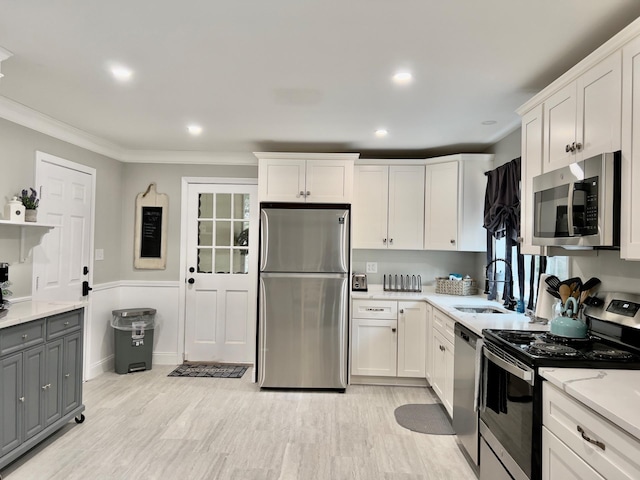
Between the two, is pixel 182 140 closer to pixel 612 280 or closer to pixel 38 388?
pixel 38 388

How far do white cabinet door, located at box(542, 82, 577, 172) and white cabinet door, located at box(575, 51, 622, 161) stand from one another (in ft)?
0.17

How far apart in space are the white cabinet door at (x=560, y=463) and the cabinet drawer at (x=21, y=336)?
9.23 ft

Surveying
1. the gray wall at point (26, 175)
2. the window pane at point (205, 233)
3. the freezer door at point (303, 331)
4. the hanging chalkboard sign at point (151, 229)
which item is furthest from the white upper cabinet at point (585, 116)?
the hanging chalkboard sign at point (151, 229)

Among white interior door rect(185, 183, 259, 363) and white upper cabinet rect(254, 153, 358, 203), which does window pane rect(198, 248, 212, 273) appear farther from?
white upper cabinet rect(254, 153, 358, 203)

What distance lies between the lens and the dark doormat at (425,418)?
2.98 metres

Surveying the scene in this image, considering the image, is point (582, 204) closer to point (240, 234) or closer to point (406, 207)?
point (406, 207)

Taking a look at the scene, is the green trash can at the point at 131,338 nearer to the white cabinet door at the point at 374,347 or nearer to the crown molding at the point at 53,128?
the crown molding at the point at 53,128

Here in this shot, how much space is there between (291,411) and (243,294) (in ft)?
5.12

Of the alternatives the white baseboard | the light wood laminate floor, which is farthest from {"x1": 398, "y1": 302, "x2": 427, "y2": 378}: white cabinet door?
the white baseboard

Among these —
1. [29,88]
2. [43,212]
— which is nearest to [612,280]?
[29,88]

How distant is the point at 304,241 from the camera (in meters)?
3.71

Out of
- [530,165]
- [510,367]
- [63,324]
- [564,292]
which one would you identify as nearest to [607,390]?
[510,367]

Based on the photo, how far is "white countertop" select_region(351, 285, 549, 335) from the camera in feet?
8.04

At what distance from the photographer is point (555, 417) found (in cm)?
153
